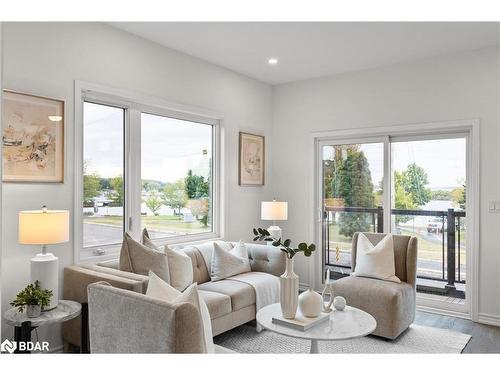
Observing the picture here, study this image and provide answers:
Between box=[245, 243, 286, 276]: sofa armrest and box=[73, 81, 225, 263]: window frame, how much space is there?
0.63m

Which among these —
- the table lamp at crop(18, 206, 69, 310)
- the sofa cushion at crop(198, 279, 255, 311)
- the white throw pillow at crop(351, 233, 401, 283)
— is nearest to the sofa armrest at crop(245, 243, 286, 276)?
the sofa cushion at crop(198, 279, 255, 311)

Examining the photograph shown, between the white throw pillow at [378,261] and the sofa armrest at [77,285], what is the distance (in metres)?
2.18

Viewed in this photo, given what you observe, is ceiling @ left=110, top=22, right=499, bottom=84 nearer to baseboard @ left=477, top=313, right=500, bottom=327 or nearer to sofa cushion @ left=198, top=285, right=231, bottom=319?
sofa cushion @ left=198, top=285, right=231, bottom=319

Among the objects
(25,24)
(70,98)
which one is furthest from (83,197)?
(25,24)

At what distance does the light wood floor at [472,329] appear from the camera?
3279mm

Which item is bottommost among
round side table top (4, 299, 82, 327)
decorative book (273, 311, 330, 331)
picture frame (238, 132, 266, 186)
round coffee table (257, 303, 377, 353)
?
round coffee table (257, 303, 377, 353)

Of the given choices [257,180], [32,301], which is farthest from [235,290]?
[257,180]

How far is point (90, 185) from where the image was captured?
3385 mm

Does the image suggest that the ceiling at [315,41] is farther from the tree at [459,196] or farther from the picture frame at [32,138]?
the tree at [459,196]

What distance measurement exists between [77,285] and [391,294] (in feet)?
8.23

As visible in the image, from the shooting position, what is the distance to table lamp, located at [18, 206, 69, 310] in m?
2.52

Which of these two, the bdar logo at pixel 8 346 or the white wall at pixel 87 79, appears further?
the white wall at pixel 87 79

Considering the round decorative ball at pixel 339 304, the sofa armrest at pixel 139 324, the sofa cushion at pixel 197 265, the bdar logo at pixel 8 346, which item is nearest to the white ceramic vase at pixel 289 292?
the round decorative ball at pixel 339 304

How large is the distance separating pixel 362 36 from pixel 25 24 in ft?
9.18
